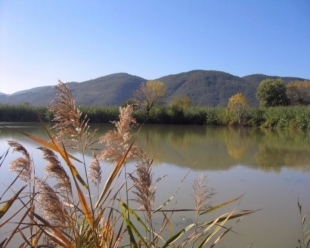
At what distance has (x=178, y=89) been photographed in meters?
66.2

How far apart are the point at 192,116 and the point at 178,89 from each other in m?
45.5

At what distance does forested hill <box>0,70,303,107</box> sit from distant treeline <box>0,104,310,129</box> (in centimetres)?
3259

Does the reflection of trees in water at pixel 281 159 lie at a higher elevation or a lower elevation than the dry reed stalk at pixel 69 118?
lower

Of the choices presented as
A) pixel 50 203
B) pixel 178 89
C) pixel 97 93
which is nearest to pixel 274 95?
pixel 50 203

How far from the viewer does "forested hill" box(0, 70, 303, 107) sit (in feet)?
186

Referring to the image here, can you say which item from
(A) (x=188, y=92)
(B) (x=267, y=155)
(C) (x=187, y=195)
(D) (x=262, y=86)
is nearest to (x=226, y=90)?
(A) (x=188, y=92)

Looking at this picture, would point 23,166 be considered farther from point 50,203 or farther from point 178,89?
point 178,89

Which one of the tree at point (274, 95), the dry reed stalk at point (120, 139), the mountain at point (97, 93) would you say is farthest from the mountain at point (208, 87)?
the dry reed stalk at point (120, 139)

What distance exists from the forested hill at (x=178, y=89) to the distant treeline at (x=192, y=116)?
107 ft

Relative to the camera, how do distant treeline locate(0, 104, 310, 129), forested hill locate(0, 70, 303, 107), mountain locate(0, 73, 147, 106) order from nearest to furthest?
distant treeline locate(0, 104, 310, 129), mountain locate(0, 73, 147, 106), forested hill locate(0, 70, 303, 107)

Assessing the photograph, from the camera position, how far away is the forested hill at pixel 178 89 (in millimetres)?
56594

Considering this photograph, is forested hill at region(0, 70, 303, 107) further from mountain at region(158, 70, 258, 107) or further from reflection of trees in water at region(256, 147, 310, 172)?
reflection of trees in water at region(256, 147, 310, 172)

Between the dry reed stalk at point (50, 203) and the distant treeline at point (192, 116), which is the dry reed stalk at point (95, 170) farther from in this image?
the distant treeline at point (192, 116)

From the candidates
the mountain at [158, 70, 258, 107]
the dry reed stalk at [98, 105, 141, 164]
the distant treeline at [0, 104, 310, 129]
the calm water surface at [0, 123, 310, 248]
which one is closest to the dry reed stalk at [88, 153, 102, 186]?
the dry reed stalk at [98, 105, 141, 164]
